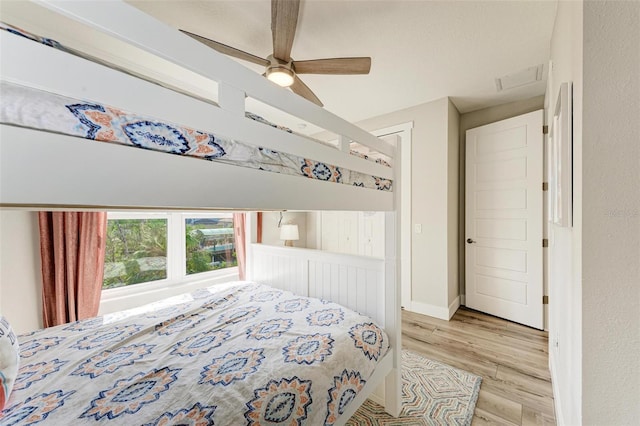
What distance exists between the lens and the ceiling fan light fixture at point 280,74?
66.0 inches

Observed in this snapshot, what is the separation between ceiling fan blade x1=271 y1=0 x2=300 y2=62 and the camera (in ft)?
4.25

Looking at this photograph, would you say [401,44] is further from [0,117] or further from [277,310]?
[0,117]

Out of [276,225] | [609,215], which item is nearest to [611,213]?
[609,215]

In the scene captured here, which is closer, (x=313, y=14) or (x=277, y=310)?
(x=277, y=310)

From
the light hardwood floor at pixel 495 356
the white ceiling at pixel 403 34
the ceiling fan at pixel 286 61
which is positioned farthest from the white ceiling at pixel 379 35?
the light hardwood floor at pixel 495 356

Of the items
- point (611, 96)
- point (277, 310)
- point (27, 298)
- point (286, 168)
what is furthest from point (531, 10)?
point (27, 298)

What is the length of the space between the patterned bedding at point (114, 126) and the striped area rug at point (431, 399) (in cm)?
157

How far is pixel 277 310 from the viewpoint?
156 centimetres

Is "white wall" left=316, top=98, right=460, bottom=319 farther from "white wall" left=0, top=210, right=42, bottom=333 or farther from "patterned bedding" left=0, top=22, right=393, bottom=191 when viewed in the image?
"white wall" left=0, top=210, right=42, bottom=333

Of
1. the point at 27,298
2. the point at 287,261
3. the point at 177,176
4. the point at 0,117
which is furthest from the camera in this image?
the point at 287,261

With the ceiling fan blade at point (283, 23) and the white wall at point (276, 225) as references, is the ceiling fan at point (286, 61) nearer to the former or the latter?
the ceiling fan blade at point (283, 23)

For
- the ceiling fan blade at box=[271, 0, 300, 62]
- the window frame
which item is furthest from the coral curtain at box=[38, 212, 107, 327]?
the ceiling fan blade at box=[271, 0, 300, 62]

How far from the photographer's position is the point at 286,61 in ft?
5.50

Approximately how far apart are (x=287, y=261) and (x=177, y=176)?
58.9 inches
